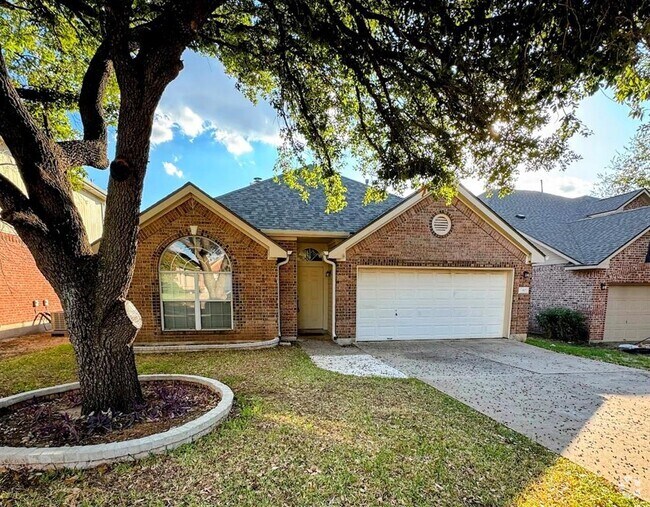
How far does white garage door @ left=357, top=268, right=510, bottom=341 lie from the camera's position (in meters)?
9.34

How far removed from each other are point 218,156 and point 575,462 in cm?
1223

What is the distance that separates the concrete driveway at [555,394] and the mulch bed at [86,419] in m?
4.24

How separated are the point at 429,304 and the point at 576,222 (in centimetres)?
1034

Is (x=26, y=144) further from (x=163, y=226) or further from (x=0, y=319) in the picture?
(x=0, y=319)

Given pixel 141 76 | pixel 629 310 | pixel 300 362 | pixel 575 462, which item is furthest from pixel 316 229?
pixel 629 310

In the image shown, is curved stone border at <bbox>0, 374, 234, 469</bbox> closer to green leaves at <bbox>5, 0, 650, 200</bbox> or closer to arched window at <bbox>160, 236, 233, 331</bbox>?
green leaves at <bbox>5, 0, 650, 200</bbox>

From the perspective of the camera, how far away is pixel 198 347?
7973 mm

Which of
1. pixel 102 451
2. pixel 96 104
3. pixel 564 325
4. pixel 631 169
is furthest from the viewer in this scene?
pixel 631 169

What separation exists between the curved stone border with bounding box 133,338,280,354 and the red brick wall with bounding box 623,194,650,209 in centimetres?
1882

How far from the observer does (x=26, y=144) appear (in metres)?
3.26

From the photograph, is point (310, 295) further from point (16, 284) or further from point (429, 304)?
point (16, 284)

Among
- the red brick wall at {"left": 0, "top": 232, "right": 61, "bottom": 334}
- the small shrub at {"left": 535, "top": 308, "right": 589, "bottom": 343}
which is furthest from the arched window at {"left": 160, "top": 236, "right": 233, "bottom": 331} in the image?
the small shrub at {"left": 535, "top": 308, "right": 589, "bottom": 343}

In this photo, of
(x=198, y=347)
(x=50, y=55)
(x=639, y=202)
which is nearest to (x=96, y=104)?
(x=50, y=55)

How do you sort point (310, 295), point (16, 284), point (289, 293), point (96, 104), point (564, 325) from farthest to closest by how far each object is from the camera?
point (564, 325), point (310, 295), point (16, 284), point (289, 293), point (96, 104)
